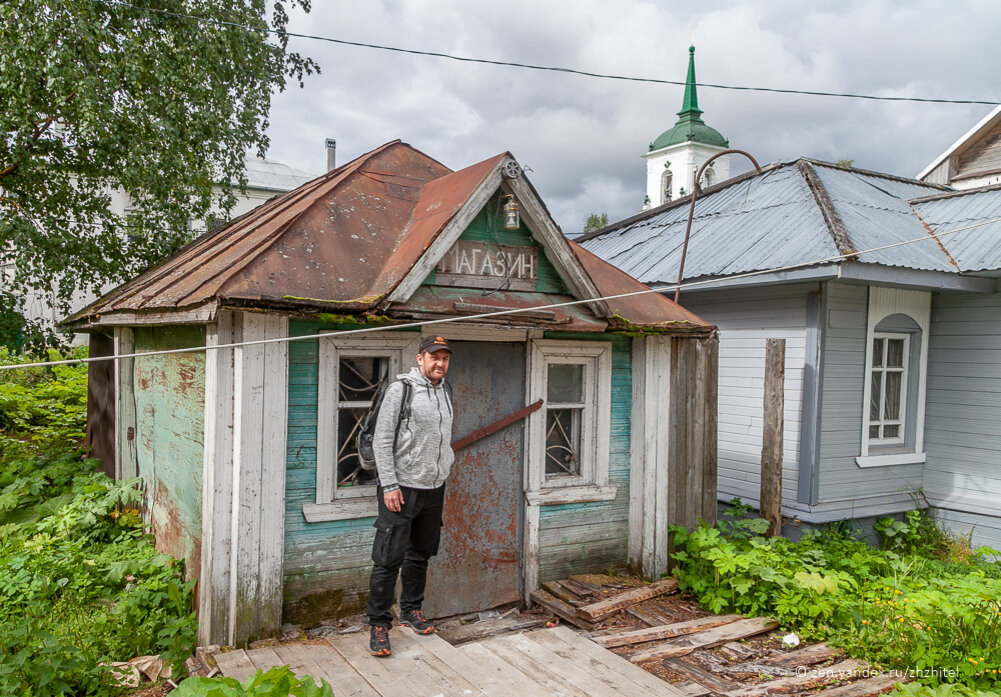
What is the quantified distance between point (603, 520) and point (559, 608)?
99 cm

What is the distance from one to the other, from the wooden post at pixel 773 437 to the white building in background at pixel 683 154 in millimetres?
35941

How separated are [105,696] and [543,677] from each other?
262 centimetres

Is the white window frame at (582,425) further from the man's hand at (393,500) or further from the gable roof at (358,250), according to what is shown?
the man's hand at (393,500)

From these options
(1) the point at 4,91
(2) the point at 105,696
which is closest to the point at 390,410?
(2) the point at 105,696

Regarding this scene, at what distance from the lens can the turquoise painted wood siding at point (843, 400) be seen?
27.0 feet

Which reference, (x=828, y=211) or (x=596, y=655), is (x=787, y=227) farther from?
(x=596, y=655)

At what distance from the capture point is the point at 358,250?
17.5 feet

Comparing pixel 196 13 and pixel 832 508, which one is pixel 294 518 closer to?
pixel 832 508

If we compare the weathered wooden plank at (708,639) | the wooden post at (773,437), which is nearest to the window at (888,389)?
the wooden post at (773,437)

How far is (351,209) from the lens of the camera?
5707 mm

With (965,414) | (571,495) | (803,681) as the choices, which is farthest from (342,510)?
(965,414)

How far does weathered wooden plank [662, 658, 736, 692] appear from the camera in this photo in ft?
15.0

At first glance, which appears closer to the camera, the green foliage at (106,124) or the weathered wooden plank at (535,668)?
the weathered wooden plank at (535,668)

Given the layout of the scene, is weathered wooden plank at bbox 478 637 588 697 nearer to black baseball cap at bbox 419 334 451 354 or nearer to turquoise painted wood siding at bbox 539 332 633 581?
turquoise painted wood siding at bbox 539 332 633 581
